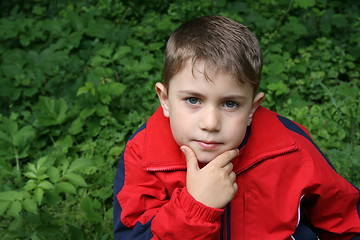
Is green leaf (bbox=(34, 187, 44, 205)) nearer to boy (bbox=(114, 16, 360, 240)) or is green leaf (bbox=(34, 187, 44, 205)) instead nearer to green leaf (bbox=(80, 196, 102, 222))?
green leaf (bbox=(80, 196, 102, 222))

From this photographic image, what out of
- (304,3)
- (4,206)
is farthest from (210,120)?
(304,3)

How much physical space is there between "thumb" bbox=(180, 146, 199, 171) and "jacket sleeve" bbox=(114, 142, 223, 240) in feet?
0.30

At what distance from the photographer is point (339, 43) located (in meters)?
3.96

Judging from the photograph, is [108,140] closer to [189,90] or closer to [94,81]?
[94,81]

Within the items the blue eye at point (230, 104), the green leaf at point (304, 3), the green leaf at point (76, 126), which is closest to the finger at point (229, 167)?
the blue eye at point (230, 104)

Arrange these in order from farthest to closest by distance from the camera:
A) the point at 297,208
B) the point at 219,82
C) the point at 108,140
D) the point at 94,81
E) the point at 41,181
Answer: the point at 94,81 < the point at 108,140 < the point at 41,181 < the point at 297,208 < the point at 219,82

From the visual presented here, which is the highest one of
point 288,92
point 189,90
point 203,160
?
point 189,90

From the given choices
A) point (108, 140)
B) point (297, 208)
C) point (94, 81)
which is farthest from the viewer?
point (94, 81)

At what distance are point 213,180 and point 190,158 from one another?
12 centimetres

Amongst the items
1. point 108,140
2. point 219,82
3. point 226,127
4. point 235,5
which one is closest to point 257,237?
point 226,127

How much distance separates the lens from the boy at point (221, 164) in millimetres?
1630

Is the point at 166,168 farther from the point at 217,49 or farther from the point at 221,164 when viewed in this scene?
the point at 217,49

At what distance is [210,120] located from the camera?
1.62 m

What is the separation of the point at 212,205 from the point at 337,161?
121 cm
